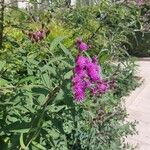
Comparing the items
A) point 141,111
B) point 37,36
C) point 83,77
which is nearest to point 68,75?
point 83,77

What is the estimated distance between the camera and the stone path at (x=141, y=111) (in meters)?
6.16

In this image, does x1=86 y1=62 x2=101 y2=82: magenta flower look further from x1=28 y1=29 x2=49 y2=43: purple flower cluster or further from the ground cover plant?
x1=28 y1=29 x2=49 y2=43: purple flower cluster

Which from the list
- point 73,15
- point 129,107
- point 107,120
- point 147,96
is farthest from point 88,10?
point 147,96

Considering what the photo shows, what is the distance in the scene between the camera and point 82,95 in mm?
2365

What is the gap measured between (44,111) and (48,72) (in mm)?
338

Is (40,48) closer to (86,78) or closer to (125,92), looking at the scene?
(86,78)

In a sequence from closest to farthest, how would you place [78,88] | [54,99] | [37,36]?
[78,88]
[54,99]
[37,36]

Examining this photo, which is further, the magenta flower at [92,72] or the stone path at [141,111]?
the stone path at [141,111]

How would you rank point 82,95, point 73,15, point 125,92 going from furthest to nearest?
point 125,92 → point 73,15 → point 82,95

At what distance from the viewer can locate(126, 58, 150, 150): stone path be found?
6158 millimetres

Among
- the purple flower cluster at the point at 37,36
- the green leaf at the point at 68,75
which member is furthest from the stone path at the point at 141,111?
Result: the green leaf at the point at 68,75

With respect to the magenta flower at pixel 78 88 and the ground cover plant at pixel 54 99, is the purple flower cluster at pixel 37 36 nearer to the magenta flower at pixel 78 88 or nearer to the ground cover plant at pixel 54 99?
the ground cover plant at pixel 54 99

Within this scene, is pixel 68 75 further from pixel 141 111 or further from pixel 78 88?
pixel 141 111

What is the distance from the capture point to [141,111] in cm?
766
